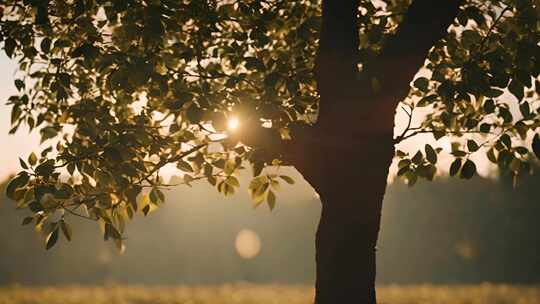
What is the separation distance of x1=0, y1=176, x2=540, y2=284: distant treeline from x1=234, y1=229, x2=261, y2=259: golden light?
615 mm

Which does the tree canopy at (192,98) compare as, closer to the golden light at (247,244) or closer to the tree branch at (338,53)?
the tree branch at (338,53)

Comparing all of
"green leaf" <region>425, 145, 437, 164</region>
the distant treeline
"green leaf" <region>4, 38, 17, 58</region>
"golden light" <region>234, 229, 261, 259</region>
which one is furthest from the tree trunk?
"golden light" <region>234, 229, 261, 259</region>

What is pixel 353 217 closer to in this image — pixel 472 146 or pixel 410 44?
pixel 472 146

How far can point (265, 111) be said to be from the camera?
20.6ft

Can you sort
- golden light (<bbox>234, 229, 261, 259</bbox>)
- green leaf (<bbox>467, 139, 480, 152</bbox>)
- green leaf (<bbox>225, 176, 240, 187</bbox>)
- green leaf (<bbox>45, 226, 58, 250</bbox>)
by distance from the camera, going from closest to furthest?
1. green leaf (<bbox>45, 226, 58, 250</bbox>)
2. green leaf (<bbox>467, 139, 480, 152</bbox>)
3. green leaf (<bbox>225, 176, 240, 187</bbox>)
4. golden light (<bbox>234, 229, 261, 259</bbox>)

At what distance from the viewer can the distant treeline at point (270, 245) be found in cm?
6444

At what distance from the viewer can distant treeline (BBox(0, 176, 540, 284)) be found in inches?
2537

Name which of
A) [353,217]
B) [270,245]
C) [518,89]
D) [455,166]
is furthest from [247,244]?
[518,89]

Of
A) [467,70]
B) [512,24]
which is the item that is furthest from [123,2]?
[512,24]

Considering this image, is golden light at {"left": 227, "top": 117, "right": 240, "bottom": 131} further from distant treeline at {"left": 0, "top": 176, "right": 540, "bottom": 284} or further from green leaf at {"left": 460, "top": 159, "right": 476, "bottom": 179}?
distant treeline at {"left": 0, "top": 176, "right": 540, "bottom": 284}

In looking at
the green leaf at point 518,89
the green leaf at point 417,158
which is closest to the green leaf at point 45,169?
the green leaf at point 417,158

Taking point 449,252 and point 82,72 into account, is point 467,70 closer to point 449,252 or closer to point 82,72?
point 82,72

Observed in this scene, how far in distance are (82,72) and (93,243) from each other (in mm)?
61284

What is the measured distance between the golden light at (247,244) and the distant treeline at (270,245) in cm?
62
